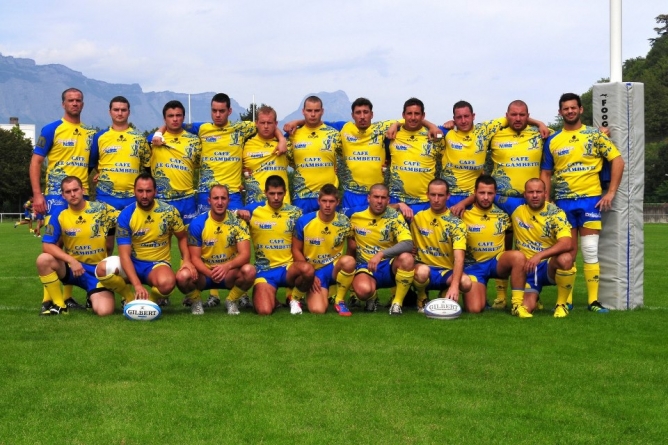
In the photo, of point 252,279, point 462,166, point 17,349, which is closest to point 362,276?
point 252,279

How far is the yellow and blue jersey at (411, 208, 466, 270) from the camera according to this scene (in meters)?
7.14

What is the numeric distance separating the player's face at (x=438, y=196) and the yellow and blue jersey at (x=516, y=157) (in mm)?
751

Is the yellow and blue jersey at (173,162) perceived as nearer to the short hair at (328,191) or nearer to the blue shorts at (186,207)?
the blue shorts at (186,207)

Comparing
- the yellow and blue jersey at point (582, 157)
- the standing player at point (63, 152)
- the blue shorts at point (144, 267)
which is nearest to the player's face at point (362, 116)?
the yellow and blue jersey at point (582, 157)

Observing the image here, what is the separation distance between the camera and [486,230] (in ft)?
23.9

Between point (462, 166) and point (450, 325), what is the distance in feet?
6.45

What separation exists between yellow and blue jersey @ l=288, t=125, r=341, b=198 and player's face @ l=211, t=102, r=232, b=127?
764 mm

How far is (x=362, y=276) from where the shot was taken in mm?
7082

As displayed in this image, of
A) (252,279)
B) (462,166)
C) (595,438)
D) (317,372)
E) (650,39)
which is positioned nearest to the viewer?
(595,438)

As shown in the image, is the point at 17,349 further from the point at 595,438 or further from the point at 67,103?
the point at 595,438

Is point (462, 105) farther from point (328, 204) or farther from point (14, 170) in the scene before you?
point (14, 170)

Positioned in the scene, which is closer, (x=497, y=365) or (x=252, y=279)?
(x=497, y=365)

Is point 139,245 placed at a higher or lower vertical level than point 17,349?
higher

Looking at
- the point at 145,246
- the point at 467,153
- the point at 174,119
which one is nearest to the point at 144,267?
the point at 145,246
